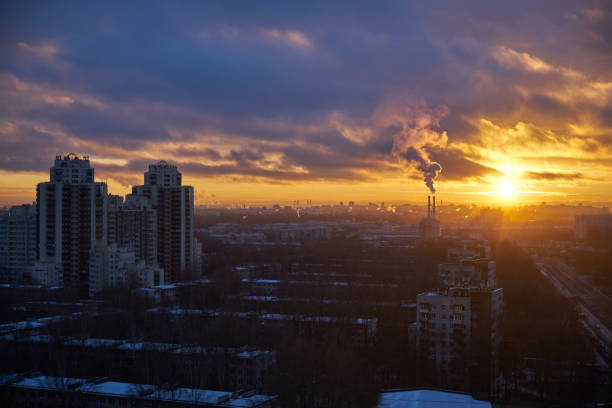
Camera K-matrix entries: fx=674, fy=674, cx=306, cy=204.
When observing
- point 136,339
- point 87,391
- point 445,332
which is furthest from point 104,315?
point 445,332

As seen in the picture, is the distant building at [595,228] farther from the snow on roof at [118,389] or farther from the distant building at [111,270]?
the snow on roof at [118,389]

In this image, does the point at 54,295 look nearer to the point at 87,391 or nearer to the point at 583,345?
the point at 87,391

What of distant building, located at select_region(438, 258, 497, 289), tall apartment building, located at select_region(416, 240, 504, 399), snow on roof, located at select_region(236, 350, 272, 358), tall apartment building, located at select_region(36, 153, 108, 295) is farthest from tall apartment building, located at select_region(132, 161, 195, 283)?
tall apartment building, located at select_region(416, 240, 504, 399)

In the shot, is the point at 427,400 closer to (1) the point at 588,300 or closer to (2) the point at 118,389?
(2) the point at 118,389

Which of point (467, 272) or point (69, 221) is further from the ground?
point (69, 221)

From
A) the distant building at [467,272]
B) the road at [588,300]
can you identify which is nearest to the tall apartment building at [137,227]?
the distant building at [467,272]

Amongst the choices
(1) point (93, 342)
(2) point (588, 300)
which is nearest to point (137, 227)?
(1) point (93, 342)
